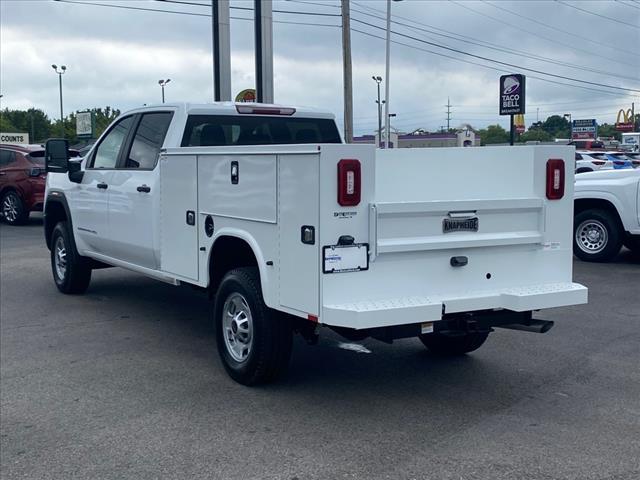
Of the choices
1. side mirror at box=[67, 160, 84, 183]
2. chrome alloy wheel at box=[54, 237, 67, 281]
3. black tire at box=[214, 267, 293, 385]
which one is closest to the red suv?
chrome alloy wheel at box=[54, 237, 67, 281]

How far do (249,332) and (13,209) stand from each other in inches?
577

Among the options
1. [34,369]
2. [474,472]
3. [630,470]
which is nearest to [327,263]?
[474,472]

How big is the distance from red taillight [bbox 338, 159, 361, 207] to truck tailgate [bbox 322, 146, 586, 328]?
0.13 meters

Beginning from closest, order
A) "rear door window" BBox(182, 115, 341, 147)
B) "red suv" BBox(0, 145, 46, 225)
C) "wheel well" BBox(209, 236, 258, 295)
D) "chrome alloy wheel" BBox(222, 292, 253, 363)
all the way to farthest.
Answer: "chrome alloy wheel" BBox(222, 292, 253, 363)
"wheel well" BBox(209, 236, 258, 295)
"rear door window" BBox(182, 115, 341, 147)
"red suv" BBox(0, 145, 46, 225)

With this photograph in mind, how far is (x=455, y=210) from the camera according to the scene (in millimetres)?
5602

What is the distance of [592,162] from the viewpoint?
28.1 m

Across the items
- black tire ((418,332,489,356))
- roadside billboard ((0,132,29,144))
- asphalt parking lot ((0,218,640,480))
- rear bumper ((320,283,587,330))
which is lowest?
asphalt parking lot ((0,218,640,480))

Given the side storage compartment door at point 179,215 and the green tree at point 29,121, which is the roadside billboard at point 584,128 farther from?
the side storage compartment door at point 179,215

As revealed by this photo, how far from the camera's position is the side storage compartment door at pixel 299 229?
17.0 feet

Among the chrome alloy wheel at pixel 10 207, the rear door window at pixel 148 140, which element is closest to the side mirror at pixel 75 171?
the rear door window at pixel 148 140

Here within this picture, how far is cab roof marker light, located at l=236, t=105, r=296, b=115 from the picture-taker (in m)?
7.76

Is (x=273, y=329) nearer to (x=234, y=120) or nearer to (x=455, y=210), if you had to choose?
(x=455, y=210)

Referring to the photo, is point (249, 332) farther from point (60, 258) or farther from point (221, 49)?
point (221, 49)

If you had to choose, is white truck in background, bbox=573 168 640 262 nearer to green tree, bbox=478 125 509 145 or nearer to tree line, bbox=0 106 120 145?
green tree, bbox=478 125 509 145
